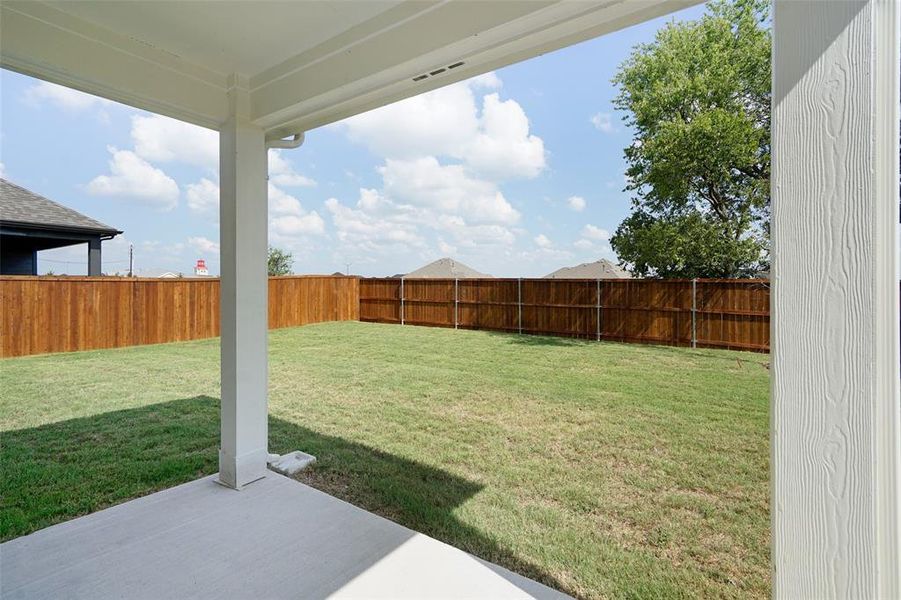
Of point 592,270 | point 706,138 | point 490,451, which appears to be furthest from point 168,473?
point 592,270

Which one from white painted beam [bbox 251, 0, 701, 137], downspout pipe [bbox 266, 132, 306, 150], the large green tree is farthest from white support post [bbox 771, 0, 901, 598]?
the large green tree

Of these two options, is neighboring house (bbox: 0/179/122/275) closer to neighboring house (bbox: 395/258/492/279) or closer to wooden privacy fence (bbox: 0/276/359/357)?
wooden privacy fence (bbox: 0/276/359/357)

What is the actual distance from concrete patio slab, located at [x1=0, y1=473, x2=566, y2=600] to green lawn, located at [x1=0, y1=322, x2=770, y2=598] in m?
0.20

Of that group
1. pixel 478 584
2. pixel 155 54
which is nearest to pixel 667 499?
pixel 478 584

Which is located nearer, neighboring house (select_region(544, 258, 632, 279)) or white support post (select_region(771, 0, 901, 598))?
white support post (select_region(771, 0, 901, 598))

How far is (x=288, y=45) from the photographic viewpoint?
2.18 m

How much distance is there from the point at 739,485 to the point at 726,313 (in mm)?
6964

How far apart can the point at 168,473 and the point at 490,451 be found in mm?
2214

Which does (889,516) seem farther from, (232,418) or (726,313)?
(726,313)

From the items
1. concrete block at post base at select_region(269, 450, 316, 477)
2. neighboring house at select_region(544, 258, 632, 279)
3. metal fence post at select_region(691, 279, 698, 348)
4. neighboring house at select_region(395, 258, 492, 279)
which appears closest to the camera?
concrete block at post base at select_region(269, 450, 316, 477)

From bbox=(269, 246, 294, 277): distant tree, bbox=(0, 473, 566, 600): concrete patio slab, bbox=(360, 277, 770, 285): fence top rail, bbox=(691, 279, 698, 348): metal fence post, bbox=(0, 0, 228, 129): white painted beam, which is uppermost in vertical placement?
bbox=(269, 246, 294, 277): distant tree

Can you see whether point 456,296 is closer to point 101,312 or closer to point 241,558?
point 101,312

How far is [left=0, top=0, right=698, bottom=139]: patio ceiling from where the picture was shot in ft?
5.06

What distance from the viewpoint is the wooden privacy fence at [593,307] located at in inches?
345
